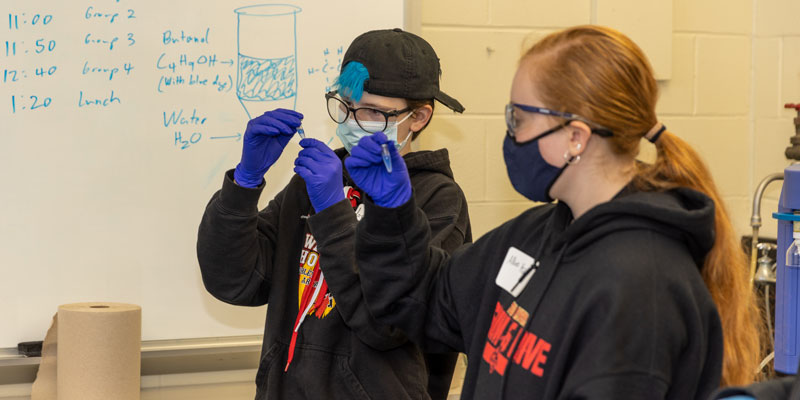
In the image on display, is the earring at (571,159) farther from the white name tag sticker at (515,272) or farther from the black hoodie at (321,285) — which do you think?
the black hoodie at (321,285)

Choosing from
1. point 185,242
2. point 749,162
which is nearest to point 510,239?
point 185,242

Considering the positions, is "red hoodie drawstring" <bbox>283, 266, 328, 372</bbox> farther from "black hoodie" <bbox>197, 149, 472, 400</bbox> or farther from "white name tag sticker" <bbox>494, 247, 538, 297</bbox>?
"white name tag sticker" <bbox>494, 247, 538, 297</bbox>

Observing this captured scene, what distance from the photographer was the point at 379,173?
4.31 ft

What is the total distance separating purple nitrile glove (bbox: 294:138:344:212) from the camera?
4.66 feet

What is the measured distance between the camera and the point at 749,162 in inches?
111

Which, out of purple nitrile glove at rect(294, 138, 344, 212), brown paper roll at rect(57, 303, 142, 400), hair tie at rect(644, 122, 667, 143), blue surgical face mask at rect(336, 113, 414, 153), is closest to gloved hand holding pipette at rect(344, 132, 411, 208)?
purple nitrile glove at rect(294, 138, 344, 212)

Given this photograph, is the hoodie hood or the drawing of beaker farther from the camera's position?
the drawing of beaker

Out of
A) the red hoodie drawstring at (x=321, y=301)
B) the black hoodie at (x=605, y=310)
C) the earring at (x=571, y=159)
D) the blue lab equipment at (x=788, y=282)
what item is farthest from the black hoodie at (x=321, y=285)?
the blue lab equipment at (x=788, y=282)

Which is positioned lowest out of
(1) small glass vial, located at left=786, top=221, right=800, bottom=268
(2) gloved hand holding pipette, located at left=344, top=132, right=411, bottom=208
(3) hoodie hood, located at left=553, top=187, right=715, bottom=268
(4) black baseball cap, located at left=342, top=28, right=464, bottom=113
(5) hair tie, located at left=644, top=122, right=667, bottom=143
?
(1) small glass vial, located at left=786, top=221, right=800, bottom=268

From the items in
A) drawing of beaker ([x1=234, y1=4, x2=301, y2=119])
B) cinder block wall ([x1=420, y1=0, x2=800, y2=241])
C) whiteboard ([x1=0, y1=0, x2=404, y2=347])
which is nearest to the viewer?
whiteboard ([x1=0, y1=0, x2=404, y2=347])

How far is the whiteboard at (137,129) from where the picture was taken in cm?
197

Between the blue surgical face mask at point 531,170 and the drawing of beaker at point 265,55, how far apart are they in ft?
3.49

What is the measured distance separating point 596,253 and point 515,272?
0.15 m

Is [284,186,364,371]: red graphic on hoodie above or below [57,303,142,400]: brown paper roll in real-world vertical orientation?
above
